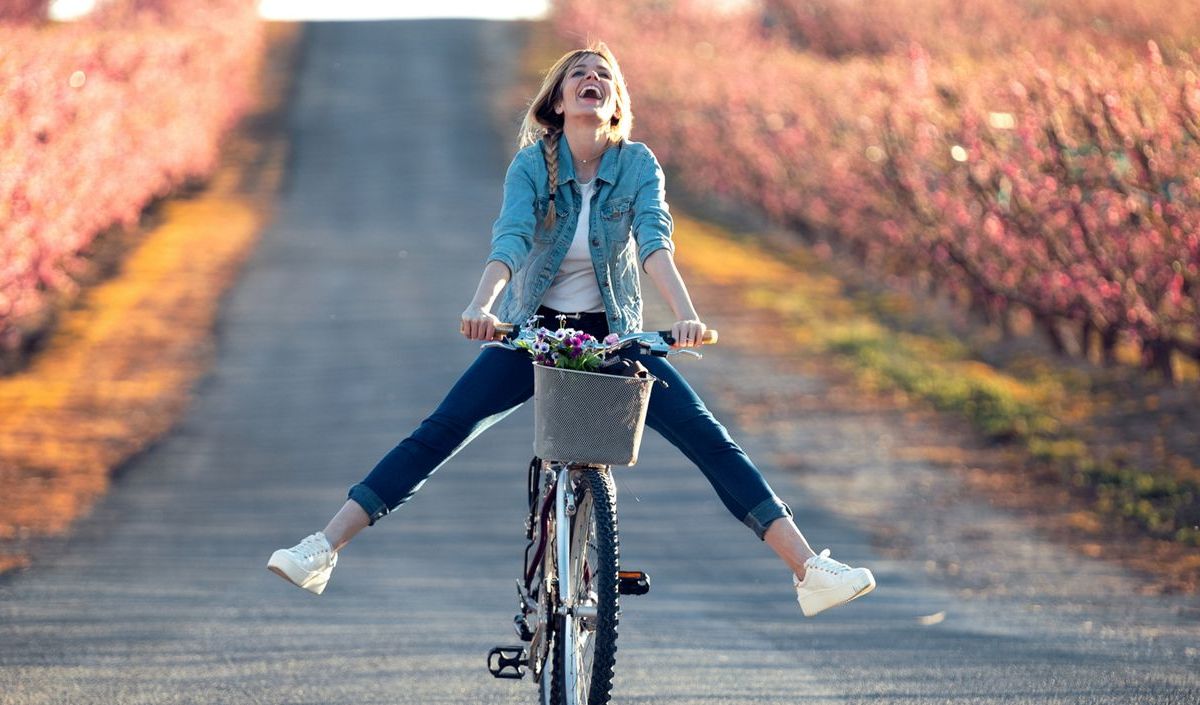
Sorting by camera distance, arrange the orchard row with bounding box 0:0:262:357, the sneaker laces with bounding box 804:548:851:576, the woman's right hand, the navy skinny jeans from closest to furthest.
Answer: the woman's right hand, the sneaker laces with bounding box 804:548:851:576, the navy skinny jeans, the orchard row with bounding box 0:0:262:357

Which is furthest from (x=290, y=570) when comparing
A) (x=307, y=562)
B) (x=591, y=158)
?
(x=591, y=158)

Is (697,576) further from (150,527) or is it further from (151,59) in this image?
(151,59)

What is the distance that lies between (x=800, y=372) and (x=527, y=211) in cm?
1035

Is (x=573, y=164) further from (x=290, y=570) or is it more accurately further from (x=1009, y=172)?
(x=1009, y=172)

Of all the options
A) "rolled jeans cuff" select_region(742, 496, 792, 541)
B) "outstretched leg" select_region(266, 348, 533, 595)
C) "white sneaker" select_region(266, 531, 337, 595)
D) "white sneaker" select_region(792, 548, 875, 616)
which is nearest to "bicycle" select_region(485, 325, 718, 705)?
"outstretched leg" select_region(266, 348, 533, 595)

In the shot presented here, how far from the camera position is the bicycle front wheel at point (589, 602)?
4.65m

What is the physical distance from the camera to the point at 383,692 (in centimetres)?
589

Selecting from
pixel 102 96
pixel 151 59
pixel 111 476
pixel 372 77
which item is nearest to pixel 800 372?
pixel 111 476

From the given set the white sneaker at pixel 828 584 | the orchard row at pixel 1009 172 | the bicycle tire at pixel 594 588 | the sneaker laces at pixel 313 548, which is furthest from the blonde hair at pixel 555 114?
the orchard row at pixel 1009 172

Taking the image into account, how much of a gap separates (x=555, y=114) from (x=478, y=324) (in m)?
0.92

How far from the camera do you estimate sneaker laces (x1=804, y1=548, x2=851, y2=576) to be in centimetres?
489

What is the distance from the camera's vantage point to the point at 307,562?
502cm

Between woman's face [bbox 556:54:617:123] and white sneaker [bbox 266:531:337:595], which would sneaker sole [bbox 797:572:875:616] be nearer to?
white sneaker [bbox 266:531:337:595]

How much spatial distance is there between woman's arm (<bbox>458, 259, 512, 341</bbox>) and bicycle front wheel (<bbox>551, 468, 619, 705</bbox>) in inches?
20.5
